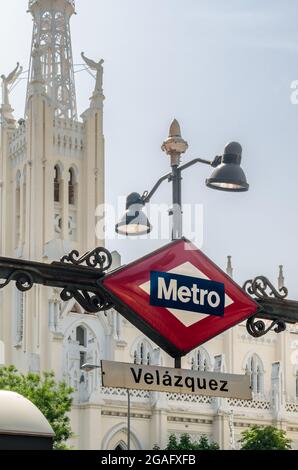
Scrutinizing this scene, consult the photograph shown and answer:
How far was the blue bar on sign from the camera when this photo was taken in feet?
29.1

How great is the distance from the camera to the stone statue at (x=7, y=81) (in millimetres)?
64250

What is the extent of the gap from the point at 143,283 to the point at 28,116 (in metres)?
52.5

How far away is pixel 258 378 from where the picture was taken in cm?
6244

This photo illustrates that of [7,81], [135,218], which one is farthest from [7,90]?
[135,218]

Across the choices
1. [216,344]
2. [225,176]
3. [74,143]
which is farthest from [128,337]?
[225,176]

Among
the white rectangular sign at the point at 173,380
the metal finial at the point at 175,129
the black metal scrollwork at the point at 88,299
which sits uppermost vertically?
the metal finial at the point at 175,129

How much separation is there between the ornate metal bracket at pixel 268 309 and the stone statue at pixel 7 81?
2201 inches

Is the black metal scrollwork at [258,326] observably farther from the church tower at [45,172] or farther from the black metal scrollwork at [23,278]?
the church tower at [45,172]

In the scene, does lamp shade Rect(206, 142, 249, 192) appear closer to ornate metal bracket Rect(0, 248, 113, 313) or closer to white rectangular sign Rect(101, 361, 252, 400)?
ornate metal bracket Rect(0, 248, 113, 313)

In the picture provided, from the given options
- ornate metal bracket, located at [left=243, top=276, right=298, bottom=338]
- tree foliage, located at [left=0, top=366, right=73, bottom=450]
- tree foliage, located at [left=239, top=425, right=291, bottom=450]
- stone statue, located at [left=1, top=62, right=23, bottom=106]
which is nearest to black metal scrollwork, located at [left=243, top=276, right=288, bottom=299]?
ornate metal bracket, located at [left=243, top=276, right=298, bottom=338]

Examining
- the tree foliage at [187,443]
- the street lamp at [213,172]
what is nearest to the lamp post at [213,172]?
the street lamp at [213,172]

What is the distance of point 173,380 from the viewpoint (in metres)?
8.66

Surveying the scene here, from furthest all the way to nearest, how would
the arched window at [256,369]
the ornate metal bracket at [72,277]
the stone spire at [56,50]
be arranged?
1. the stone spire at [56,50]
2. the arched window at [256,369]
3. the ornate metal bracket at [72,277]
